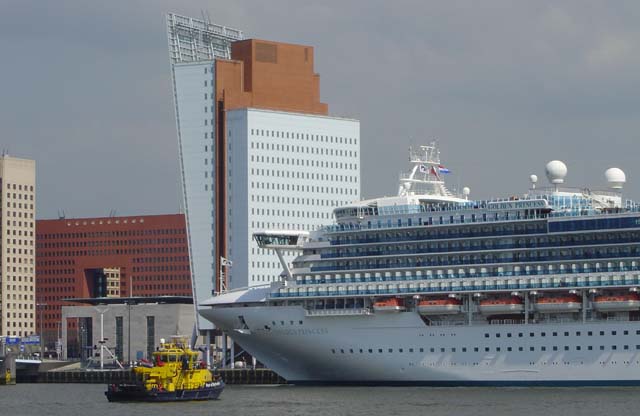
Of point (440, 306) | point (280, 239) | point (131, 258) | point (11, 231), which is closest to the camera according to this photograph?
point (440, 306)

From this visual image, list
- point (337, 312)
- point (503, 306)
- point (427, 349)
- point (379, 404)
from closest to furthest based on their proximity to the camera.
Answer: point (379, 404) < point (503, 306) < point (427, 349) < point (337, 312)

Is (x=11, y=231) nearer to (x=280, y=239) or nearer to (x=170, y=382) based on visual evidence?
(x=280, y=239)

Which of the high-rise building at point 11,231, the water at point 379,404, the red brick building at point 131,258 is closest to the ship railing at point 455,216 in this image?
the water at point 379,404

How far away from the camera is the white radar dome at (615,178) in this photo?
85812 millimetres

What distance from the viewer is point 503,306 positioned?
81875 millimetres

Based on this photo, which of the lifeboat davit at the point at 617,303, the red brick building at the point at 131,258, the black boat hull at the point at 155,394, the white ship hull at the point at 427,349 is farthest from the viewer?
the red brick building at the point at 131,258

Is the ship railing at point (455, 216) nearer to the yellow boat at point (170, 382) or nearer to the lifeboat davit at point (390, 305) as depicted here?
the lifeboat davit at point (390, 305)

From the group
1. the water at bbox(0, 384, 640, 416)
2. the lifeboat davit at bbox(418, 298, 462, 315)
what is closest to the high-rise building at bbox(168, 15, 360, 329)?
the water at bbox(0, 384, 640, 416)

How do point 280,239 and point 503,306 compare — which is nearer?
point 503,306

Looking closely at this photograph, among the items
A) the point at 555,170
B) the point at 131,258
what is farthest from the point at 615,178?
the point at 131,258

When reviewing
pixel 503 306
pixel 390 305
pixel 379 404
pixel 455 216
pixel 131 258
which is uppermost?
pixel 131 258

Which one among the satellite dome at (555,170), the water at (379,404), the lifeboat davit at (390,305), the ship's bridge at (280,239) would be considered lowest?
the water at (379,404)

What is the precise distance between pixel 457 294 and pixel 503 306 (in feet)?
9.96

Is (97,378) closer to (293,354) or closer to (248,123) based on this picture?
(248,123)
